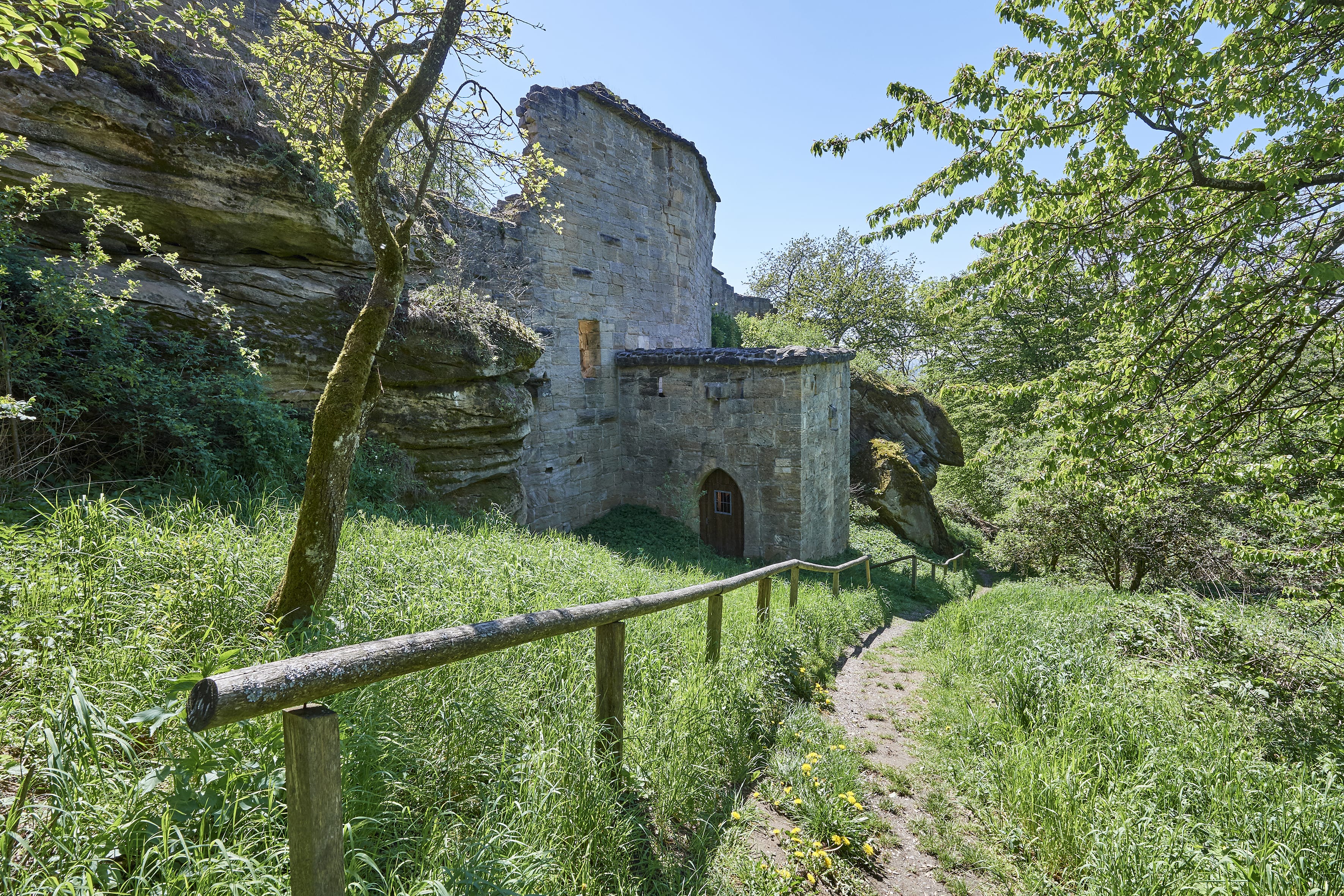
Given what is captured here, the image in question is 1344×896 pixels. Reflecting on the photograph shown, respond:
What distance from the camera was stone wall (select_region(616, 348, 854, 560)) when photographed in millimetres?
9703

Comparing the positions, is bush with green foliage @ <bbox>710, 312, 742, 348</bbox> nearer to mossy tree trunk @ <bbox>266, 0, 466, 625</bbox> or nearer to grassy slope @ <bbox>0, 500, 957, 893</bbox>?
mossy tree trunk @ <bbox>266, 0, 466, 625</bbox>

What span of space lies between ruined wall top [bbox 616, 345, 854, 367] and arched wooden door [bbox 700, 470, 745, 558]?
2070 mm

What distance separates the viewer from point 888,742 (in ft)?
12.3

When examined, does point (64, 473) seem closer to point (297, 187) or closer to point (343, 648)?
point (297, 187)

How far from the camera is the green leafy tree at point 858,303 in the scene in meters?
21.4

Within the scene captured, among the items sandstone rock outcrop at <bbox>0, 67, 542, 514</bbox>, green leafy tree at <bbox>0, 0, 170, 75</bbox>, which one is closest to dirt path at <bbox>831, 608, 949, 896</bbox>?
green leafy tree at <bbox>0, 0, 170, 75</bbox>

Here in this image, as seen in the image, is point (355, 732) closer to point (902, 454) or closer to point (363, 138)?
point (363, 138)

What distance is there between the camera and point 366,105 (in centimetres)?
270

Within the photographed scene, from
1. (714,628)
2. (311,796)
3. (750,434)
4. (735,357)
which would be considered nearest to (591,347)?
(735,357)

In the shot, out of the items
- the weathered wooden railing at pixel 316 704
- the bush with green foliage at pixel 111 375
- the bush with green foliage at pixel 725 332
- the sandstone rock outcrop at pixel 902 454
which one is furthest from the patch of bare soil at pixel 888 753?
the bush with green foliage at pixel 725 332

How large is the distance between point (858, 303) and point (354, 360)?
70.4 ft

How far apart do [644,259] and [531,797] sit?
11.2 meters

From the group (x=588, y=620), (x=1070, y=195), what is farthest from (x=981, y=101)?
(x=588, y=620)

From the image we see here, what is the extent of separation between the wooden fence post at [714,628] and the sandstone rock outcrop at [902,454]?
1093 centimetres
